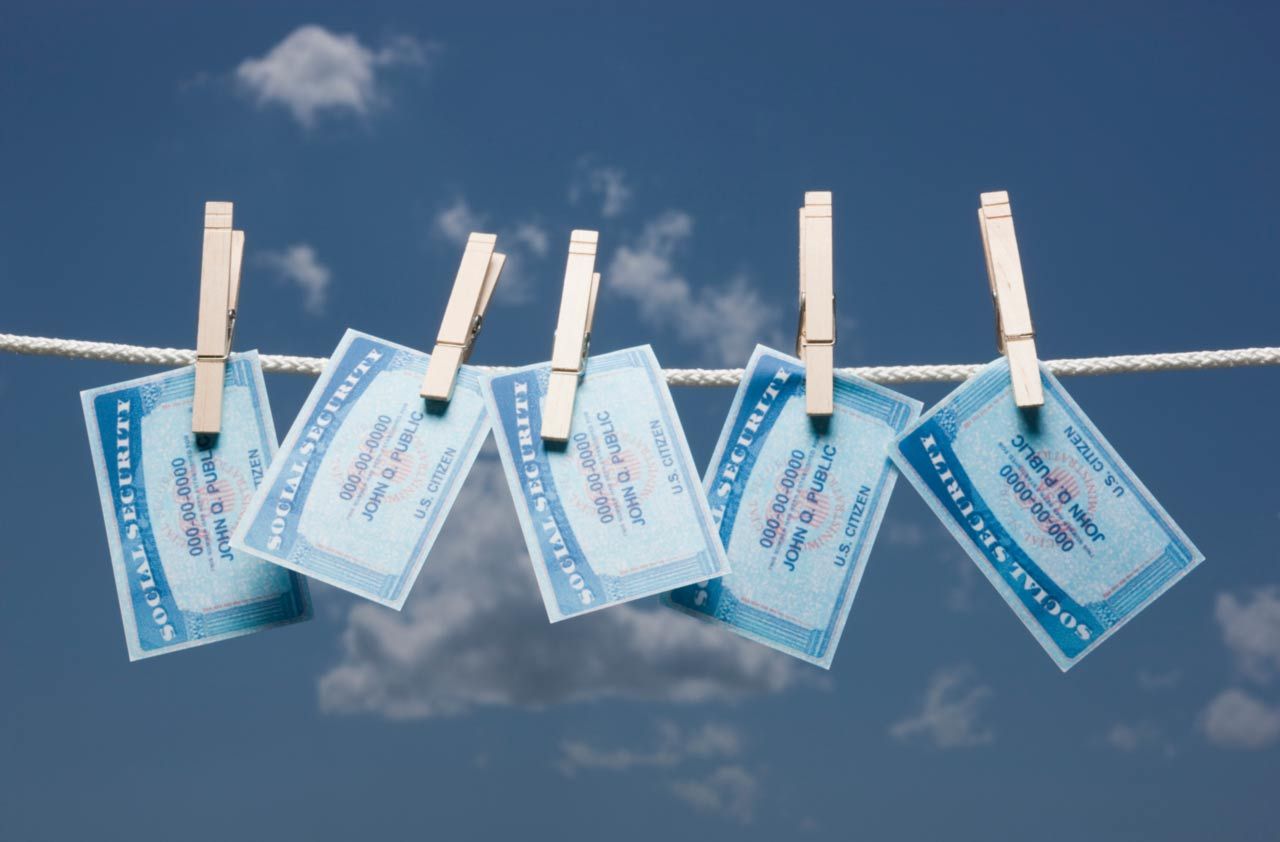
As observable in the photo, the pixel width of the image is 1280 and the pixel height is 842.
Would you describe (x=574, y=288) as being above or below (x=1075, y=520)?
above

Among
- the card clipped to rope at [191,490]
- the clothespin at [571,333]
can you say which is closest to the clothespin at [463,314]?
the clothespin at [571,333]

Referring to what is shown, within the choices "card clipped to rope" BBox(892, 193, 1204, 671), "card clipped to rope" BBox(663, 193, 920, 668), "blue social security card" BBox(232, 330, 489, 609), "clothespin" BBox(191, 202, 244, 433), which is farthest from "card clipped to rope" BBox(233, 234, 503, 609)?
"card clipped to rope" BBox(892, 193, 1204, 671)

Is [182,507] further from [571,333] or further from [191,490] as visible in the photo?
[571,333]

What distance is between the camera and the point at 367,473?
1501 millimetres

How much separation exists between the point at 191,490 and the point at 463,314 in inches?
15.8

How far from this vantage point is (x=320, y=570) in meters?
1.46

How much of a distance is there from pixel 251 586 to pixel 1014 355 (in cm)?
96

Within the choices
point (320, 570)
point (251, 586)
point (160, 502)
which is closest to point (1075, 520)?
point (320, 570)

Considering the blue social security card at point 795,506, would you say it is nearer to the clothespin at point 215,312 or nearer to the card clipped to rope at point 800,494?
the card clipped to rope at point 800,494

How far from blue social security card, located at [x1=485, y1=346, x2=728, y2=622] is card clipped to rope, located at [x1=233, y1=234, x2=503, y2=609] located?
7cm

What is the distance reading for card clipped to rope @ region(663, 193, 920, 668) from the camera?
1.48 metres

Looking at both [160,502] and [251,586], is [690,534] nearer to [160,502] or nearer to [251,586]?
[251,586]

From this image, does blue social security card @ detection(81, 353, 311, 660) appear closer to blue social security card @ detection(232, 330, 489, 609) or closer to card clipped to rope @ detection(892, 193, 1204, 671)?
blue social security card @ detection(232, 330, 489, 609)

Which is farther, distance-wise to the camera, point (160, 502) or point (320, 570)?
point (160, 502)
